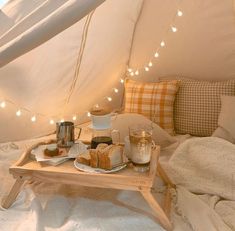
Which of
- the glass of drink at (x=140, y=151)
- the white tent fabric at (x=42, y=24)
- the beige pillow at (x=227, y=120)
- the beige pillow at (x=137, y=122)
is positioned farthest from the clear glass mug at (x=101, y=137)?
the beige pillow at (x=227, y=120)

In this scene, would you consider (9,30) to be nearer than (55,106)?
Yes

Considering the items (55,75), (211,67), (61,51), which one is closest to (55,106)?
(55,75)

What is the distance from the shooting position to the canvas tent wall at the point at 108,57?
1.85 metres

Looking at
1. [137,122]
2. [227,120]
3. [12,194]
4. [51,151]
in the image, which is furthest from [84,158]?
[227,120]

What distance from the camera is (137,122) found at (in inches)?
75.0

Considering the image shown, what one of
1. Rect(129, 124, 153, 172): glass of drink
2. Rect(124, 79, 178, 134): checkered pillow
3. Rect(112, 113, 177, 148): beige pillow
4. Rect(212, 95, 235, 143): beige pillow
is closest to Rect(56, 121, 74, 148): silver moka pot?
Rect(129, 124, 153, 172): glass of drink

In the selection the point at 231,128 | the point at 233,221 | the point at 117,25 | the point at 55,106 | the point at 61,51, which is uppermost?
the point at 117,25

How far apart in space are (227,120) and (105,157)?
0.91 metres

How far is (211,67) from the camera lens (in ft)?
7.24

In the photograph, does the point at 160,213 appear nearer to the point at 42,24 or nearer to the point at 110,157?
the point at 110,157

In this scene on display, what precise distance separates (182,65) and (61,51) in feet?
3.00

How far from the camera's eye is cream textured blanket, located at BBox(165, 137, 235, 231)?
1.21 meters

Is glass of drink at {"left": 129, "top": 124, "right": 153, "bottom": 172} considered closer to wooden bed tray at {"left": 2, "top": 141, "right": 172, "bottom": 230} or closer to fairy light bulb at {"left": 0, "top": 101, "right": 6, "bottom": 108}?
wooden bed tray at {"left": 2, "top": 141, "right": 172, "bottom": 230}

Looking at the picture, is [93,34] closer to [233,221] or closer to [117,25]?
[117,25]
